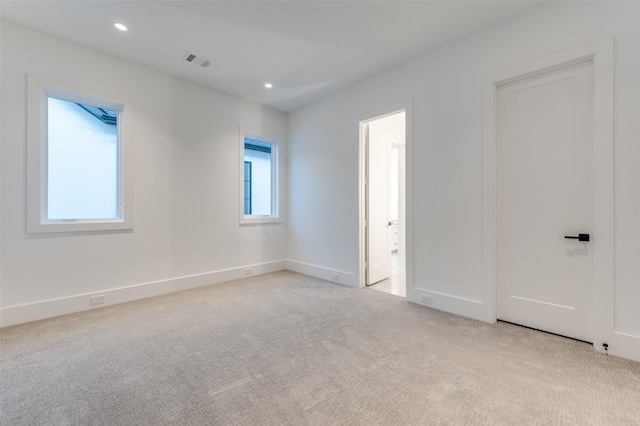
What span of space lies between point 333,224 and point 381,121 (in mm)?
1809

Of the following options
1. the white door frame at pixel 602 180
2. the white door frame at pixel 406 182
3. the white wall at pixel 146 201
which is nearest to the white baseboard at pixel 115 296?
the white wall at pixel 146 201

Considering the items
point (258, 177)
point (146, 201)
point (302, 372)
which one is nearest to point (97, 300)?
point (146, 201)

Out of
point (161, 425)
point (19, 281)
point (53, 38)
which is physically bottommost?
point (161, 425)

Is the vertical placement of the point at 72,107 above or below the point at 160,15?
below

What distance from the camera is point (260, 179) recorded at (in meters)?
4.99

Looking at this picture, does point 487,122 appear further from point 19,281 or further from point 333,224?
point 19,281

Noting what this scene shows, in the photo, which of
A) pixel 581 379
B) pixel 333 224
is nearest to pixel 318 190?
pixel 333 224

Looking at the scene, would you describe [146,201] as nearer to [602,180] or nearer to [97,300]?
[97,300]

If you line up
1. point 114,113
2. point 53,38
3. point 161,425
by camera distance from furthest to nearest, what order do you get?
1. point 114,113
2. point 53,38
3. point 161,425

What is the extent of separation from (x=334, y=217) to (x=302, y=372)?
103 inches

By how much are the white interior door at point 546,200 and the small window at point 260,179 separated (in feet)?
11.6

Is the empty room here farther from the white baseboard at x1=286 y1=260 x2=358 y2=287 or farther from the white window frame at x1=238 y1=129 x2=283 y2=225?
the white window frame at x1=238 y1=129 x2=283 y2=225

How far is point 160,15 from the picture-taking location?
99.5 inches

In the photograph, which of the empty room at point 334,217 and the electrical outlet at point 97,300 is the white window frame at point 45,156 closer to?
the empty room at point 334,217
